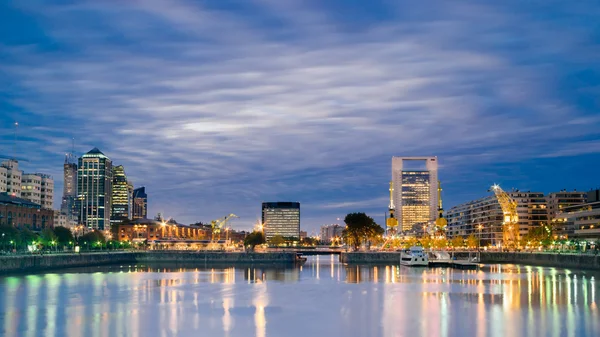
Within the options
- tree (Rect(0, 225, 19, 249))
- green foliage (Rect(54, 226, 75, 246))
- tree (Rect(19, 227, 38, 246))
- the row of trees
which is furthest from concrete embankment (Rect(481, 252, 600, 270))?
tree (Rect(19, 227, 38, 246))

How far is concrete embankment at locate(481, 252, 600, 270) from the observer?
129875mm

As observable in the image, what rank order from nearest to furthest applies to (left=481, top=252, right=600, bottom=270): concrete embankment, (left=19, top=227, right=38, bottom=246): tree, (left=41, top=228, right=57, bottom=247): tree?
(left=481, top=252, right=600, bottom=270): concrete embankment, (left=19, top=227, right=38, bottom=246): tree, (left=41, top=228, right=57, bottom=247): tree

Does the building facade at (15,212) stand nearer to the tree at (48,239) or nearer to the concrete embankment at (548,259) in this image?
the tree at (48,239)

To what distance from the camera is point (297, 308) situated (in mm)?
65625

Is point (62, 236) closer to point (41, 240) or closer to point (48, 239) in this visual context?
point (48, 239)

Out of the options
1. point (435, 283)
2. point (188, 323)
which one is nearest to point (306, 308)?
point (188, 323)

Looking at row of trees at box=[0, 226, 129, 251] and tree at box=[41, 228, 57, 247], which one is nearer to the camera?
row of trees at box=[0, 226, 129, 251]

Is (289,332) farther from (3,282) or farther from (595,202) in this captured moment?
(595,202)

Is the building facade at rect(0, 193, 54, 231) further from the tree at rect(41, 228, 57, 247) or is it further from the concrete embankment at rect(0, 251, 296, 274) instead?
the concrete embankment at rect(0, 251, 296, 274)

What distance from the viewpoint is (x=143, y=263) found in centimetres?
17638

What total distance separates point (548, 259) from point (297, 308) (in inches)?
4044

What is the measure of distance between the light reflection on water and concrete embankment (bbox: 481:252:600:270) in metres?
34.7

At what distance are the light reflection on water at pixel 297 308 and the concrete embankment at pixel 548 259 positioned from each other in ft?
114

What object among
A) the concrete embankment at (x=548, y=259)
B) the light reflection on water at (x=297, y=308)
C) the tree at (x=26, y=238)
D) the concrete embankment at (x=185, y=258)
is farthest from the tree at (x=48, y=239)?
the concrete embankment at (x=548, y=259)
